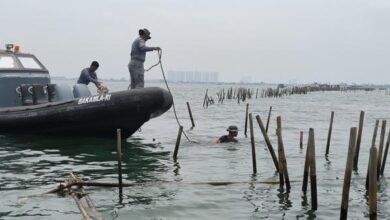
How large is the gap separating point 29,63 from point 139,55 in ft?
16.9

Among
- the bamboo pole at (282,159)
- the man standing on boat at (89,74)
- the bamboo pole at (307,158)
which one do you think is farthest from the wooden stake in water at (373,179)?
the man standing on boat at (89,74)

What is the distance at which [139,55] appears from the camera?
515 inches

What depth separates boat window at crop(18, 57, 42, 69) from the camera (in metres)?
16.1

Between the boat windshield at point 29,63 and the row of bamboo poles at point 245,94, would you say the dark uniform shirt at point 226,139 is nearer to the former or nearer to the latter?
the boat windshield at point 29,63

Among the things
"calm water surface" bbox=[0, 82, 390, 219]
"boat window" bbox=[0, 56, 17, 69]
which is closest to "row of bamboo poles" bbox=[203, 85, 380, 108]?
"boat window" bbox=[0, 56, 17, 69]

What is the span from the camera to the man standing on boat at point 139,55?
42.4ft

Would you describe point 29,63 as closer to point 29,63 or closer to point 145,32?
point 29,63

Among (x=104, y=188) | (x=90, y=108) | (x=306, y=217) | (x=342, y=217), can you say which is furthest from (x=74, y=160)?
(x=342, y=217)

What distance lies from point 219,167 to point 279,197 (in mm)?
3216

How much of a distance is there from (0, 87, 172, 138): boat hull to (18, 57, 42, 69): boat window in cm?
208

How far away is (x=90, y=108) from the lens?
13.4 meters

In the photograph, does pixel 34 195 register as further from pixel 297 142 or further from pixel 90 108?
pixel 297 142

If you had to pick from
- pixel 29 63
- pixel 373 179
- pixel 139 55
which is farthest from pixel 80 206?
pixel 29 63

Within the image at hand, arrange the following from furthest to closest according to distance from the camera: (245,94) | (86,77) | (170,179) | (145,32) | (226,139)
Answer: (245,94) → (226,139) → (86,77) → (145,32) → (170,179)
